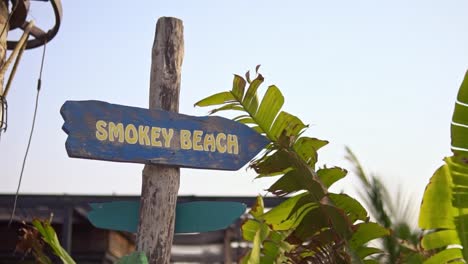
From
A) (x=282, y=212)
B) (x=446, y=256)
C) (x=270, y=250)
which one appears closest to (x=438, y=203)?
(x=446, y=256)

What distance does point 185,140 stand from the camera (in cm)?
460

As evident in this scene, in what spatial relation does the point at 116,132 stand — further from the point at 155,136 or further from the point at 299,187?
the point at 299,187

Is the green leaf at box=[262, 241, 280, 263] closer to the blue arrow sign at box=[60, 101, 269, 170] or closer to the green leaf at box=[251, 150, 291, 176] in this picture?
the green leaf at box=[251, 150, 291, 176]

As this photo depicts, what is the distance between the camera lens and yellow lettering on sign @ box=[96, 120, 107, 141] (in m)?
4.31

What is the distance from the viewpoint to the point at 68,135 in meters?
4.22

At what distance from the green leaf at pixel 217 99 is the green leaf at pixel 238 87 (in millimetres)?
34

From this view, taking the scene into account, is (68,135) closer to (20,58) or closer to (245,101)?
(245,101)

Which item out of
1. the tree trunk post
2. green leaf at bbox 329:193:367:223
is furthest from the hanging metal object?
green leaf at bbox 329:193:367:223

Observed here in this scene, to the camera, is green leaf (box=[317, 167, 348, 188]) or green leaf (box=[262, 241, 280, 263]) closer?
green leaf (box=[317, 167, 348, 188])

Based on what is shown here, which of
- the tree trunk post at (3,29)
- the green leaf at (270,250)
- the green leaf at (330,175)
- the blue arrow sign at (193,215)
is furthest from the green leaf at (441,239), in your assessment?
the tree trunk post at (3,29)

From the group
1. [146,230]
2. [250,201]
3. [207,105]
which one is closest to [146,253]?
[146,230]

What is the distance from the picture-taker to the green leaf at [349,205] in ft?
15.7

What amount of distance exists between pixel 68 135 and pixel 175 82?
908 mm

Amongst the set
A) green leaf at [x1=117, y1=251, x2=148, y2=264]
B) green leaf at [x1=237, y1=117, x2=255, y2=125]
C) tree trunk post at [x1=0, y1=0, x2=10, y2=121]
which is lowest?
green leaf at [x1=117, y1=251, x2=148, y2=264]
